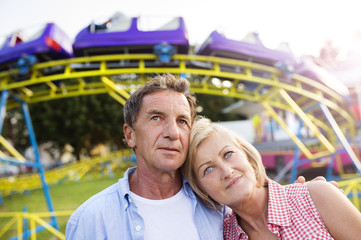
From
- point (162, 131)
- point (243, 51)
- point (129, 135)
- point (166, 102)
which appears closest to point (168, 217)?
point (162, 131)

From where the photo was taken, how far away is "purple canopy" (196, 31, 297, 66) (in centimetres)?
498

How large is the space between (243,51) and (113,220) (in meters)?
4.06

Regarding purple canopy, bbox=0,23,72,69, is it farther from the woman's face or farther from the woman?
the woman's face

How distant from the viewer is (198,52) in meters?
5.40

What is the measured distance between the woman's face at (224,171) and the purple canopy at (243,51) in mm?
3250

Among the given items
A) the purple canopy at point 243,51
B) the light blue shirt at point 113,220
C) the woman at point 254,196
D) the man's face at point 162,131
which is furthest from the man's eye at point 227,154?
the purple canopy at point 243,51

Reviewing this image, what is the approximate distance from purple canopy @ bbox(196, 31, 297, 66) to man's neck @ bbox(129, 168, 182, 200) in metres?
3.37

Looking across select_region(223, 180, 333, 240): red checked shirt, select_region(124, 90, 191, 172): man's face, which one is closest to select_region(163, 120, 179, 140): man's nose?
select_region(124, 90, 191, 172): man's face

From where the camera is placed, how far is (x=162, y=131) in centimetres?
205

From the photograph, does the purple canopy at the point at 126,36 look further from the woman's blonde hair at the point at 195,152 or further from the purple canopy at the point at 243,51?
the woman's blonde hair at the point at 195,152

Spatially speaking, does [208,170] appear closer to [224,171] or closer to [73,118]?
[224,171]

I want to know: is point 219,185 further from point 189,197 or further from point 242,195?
point 189,197

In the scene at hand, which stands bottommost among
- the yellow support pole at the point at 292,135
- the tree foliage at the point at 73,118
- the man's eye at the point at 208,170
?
the tree foliage at the point at 73,118

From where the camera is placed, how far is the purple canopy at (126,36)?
15.4ft
